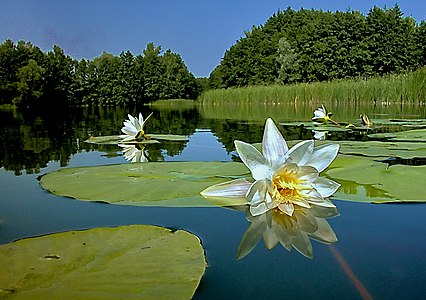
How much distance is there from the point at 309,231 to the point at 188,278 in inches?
15.4

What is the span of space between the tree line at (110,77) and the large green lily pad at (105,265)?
2391 cm

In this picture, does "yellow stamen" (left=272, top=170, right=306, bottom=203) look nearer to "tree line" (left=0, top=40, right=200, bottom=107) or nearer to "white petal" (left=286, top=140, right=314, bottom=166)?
"white petal" (left=286, top=140, right=314, bottom=166)

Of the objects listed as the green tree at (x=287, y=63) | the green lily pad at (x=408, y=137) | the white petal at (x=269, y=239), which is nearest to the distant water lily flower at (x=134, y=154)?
the white petal at (x=269, y=239)

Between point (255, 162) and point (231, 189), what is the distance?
186 millimetres

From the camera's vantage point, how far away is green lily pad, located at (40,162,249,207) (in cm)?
115

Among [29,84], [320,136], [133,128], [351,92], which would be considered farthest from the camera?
[29,84]

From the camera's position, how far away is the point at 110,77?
1188 inches

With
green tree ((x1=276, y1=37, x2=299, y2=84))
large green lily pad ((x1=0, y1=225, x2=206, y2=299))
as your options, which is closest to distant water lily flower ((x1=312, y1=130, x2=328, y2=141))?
large green lily pad ((x1=0, y1=225, x2=206, y2=299))

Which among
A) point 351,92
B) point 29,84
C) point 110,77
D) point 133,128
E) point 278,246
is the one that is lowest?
point 278,246

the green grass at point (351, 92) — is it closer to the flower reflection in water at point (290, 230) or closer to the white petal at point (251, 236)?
the flower reflection in water at point (290, 230)

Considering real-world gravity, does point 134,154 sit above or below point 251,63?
below

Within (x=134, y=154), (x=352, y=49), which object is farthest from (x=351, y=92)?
(x=352, y=49)

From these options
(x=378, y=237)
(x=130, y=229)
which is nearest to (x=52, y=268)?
(x=130, y=229)

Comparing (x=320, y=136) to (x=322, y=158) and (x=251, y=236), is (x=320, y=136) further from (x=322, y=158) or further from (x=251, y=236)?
(x=251, y=236)
